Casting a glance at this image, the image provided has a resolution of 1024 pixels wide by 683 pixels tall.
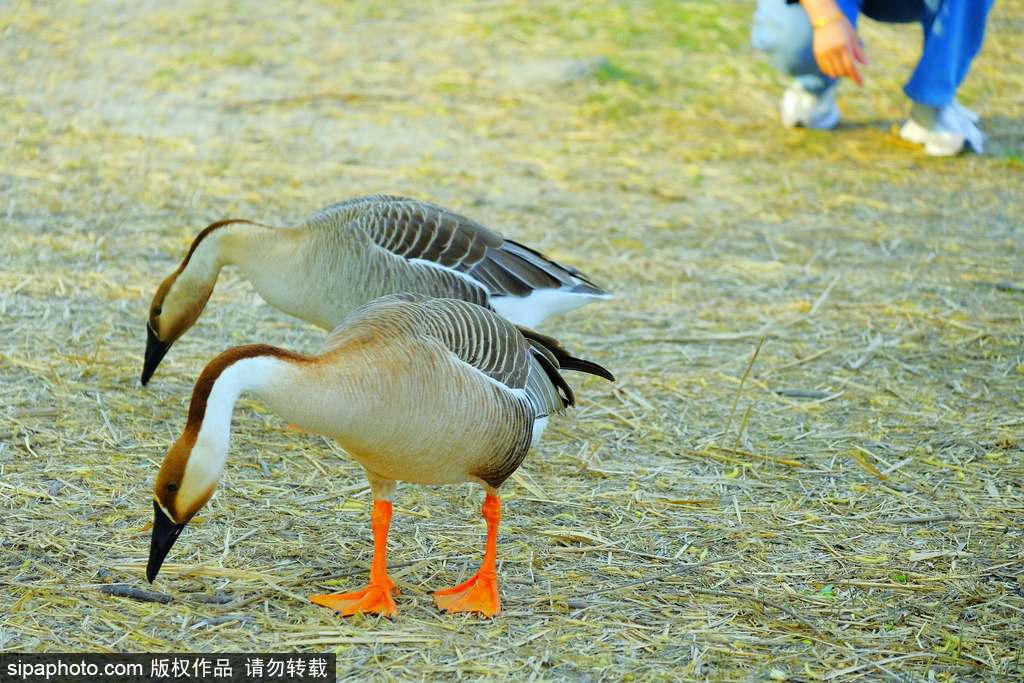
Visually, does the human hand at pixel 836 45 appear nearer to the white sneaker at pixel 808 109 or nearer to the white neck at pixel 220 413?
the white sneaker at pixel 808 109

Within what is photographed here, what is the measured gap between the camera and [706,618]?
9.89 feet

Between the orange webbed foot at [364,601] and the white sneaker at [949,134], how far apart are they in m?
6.36

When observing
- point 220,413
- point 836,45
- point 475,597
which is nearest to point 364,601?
point 475,597

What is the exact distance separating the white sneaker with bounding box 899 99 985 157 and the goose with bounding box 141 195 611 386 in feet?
15.5

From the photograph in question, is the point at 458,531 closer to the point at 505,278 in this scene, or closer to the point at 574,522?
the point at 574,522

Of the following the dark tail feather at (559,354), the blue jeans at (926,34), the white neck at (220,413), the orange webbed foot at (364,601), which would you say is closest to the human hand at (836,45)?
the blue jeans at (926,34)

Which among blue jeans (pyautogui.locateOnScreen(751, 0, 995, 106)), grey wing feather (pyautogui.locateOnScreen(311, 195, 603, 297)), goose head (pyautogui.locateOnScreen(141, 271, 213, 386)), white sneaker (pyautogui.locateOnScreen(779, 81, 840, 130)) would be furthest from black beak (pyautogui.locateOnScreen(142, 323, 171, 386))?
white sneaker (pyautogui.locateOnScreen(779, 81, 840, 130))

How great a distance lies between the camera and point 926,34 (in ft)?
24.3

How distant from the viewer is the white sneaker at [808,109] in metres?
8.10

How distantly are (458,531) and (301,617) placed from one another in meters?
0.75

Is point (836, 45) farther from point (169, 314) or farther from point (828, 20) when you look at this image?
point (169, 314)

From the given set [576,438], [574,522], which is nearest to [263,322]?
[576,438]

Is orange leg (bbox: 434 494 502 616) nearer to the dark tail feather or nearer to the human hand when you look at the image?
the dark tail feather

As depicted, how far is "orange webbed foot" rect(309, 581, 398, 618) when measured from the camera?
2965 millimetres
